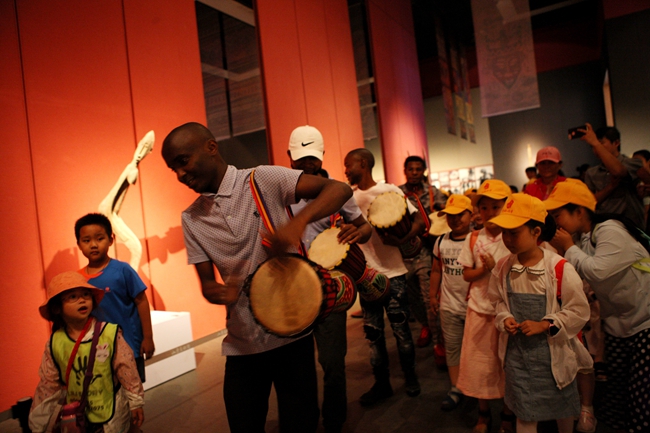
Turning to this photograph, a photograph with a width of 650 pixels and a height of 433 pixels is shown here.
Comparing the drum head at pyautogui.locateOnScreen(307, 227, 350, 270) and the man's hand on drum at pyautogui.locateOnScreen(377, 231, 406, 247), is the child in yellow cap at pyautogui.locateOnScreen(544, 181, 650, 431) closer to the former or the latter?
the man's hand on drum at pyautogui.locateOnScreen(377, 231, 406, 247)

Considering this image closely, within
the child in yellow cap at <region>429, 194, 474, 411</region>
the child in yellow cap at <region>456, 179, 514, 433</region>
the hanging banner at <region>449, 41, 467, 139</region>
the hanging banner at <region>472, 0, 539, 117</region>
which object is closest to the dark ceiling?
the hanging banner at <region>449, 41, 467, 139</region>

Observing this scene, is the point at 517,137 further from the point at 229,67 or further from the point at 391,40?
the point at 229,67

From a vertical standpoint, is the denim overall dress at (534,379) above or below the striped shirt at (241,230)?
below

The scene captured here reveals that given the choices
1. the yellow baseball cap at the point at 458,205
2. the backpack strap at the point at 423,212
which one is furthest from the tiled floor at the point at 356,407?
the yellow baseball cap at the point at 458,205

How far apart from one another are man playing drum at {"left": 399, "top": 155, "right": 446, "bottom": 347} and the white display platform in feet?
7.50

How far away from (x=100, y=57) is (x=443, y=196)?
383 cm

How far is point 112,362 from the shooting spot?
2209 millimetres

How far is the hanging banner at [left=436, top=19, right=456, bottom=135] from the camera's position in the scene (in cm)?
1011

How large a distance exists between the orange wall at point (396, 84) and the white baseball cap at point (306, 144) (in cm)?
625

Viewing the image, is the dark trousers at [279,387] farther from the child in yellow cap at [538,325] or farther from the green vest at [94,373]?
the child in yellow cap at [538,325]

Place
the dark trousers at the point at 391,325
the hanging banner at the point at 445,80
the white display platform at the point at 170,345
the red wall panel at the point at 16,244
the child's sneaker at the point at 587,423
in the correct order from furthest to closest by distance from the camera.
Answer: the hanging banner at the point at 445,80
the white display platform at the point at 170,345
the red wall panel at the point at 16,244
the dark trousers at the point at 391,325
the child's sneaker at the point at 587,423

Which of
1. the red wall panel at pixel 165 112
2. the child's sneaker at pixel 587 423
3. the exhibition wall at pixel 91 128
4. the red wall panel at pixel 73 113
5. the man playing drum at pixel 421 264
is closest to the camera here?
the child's sneaker at pixel 587 423

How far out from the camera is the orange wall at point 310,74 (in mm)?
5910

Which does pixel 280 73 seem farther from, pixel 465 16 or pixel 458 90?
pixel 465 16
